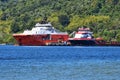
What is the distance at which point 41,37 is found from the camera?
16850cm

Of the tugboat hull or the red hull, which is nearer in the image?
the red hull

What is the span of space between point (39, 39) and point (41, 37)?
752 millimetres

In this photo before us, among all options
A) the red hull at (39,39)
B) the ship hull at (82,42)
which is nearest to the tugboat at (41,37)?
the red hull at (39,39)

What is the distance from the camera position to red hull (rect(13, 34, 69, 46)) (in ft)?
548

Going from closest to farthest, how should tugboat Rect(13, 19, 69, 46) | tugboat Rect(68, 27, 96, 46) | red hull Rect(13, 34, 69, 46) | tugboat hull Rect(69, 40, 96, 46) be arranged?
1. red hull Rect(13, 34, 69, 46)
2. tugboat Rect(13, 19, 69, 46)
3. tugboat Rect(68, 27, 96, 46)
4. tugboat hull Rect(69, 40, 96, 46)

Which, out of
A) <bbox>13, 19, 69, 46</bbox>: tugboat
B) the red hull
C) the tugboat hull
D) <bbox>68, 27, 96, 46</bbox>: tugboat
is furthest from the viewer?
the tugboat hull

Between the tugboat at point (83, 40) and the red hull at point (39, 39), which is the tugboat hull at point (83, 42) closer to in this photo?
the tugboat at point (83, 40)

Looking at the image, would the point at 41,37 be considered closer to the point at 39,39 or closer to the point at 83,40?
the point at 39,39

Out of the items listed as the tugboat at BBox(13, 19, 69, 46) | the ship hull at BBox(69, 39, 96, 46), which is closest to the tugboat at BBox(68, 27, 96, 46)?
the ship hull at BBox(69, 39, 96, 46)

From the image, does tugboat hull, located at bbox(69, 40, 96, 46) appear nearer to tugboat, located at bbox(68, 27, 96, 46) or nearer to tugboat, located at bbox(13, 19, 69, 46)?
tugboat, located at bbox(68, 27, 96, 46)

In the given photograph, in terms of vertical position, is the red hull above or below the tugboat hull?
above

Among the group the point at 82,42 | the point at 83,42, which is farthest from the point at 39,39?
the point at 83,42

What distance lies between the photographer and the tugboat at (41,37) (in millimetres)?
167375

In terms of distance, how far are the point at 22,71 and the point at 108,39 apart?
12517cm
